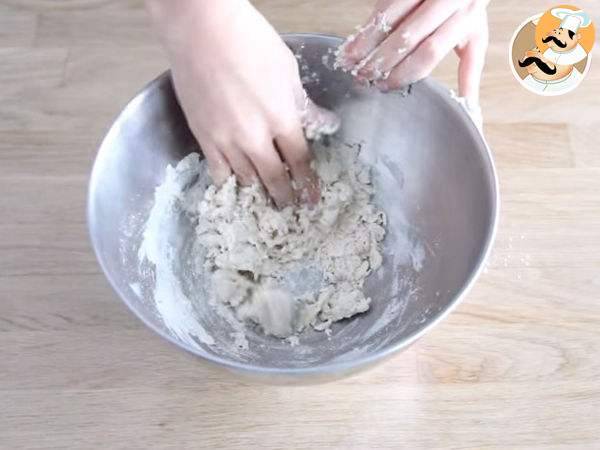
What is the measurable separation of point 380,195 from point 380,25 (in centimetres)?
25

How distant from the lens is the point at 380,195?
3.04 ft

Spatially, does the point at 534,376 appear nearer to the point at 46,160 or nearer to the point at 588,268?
the point at 588,268

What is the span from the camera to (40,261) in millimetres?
921

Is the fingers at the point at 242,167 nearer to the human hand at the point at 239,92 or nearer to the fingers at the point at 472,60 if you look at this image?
the human hand at the point at 239,92

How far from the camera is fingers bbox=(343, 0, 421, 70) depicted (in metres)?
0.77

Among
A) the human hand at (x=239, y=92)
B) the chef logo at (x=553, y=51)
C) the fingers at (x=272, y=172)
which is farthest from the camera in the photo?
the chef logo at (x=553, y=51)

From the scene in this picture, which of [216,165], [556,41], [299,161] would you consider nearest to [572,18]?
[556,41]

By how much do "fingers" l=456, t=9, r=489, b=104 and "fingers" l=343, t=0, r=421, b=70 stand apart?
86 mm

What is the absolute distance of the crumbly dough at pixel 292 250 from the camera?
2.80ft

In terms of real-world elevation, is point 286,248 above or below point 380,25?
below

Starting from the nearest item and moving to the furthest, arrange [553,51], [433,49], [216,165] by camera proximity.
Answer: [433,49] → [216,165] → [553,51]

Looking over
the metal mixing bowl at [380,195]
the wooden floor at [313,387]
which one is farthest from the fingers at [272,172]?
the wooden floor at [313,387]

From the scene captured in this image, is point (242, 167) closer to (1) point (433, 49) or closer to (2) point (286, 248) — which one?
(2) point (286, 248)

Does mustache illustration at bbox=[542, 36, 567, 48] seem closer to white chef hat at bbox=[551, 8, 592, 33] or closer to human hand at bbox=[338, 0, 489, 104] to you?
white chef hat at bbox=[551, 8, 592, 33]
